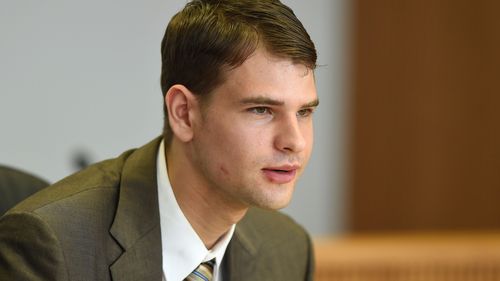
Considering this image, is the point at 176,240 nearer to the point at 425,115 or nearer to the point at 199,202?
the point at 199,202

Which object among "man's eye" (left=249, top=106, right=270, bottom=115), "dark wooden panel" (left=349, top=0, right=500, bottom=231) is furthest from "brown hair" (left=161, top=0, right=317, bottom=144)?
"dark wooden panel" (left=349, top=0, right=500, bottom=231)

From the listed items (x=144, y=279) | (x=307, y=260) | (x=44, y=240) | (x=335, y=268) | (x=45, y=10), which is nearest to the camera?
(x=44, y=240)

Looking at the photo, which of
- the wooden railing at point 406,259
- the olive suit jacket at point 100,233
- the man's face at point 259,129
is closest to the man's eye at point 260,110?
the man's face at point 259,129

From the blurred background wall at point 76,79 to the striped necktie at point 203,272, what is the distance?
1335 mm

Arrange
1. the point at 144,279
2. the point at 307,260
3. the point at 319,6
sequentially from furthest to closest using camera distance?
the point at 319,6
the point at 307,260
the point at 144,279

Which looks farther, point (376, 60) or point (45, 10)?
point (376, 60)

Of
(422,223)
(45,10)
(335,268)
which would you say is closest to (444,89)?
(422,223)

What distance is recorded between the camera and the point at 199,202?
7.29 ft

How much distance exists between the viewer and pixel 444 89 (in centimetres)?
496

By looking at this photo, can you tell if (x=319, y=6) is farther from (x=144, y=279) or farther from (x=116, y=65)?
(x=144, y=279)

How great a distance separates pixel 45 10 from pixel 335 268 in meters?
1.75

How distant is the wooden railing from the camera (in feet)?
14.1

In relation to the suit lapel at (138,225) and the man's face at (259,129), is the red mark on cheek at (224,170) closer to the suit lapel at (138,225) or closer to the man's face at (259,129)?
the man's face at (259,129)

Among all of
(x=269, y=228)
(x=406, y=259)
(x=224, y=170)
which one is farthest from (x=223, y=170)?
(x=406, y=259)
